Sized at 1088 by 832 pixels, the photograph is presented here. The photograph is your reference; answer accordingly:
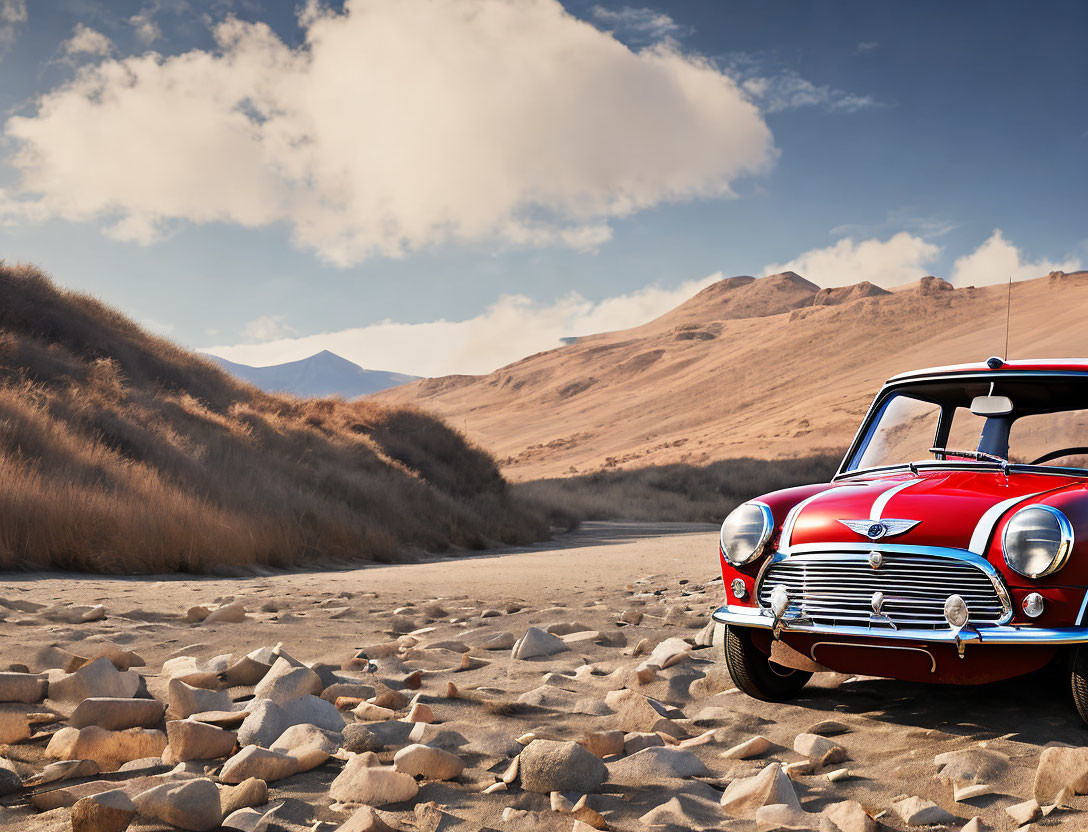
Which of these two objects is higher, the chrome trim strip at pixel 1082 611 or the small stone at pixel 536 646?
the chrome trim strip at pixel 1082 611

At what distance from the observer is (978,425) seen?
486cm

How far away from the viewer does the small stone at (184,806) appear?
2303mm

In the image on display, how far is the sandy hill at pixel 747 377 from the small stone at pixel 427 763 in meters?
43.6

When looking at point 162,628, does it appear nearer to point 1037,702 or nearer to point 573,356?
point 1037,702

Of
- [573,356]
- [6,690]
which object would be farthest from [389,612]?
[573,356]

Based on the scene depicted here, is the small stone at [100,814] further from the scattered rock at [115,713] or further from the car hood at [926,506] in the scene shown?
the car hood at [926,506]

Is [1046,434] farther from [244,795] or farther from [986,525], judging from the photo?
[244,795]

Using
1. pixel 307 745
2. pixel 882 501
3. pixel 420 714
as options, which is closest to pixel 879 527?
pixel 882 501

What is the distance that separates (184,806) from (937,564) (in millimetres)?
2777

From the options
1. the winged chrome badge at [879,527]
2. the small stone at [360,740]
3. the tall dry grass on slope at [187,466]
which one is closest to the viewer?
the small stone at [360,740]

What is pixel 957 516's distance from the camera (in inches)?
137

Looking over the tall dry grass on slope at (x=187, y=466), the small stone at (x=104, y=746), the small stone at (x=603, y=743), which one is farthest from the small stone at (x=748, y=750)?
the tall dry grass on slope at (x=187, y=466)

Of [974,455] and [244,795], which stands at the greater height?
[974,455]

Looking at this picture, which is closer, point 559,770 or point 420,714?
point 559,770
